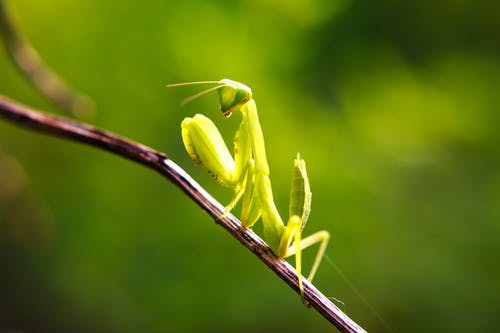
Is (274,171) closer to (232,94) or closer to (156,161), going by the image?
(232,94)

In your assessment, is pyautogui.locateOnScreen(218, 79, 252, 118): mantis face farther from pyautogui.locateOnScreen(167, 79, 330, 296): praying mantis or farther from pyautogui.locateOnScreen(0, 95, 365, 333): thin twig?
pyautogui.locateOnScreen(0, 95, 365, 333): thin twig

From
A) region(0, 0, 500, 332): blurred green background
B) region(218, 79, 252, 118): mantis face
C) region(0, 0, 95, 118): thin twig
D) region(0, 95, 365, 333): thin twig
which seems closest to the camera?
region(0, 95, 365, 333): thin twig

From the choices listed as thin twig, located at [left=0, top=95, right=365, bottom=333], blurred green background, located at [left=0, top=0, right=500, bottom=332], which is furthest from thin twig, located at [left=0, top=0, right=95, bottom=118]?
blurred green background, located at [left=0, top=0, right=500, bottom=332]

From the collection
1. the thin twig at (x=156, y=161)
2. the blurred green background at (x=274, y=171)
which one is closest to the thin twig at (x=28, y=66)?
the thin twig at (x=156, y=161)

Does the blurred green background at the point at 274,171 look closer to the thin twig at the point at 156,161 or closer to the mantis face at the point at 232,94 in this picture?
the mantis face at the point at 232,94

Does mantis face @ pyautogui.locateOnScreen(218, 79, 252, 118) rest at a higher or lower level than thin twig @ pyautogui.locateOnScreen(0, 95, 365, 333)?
higher

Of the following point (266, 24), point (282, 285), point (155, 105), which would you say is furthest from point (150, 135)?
point (282, 285)

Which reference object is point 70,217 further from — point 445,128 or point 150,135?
point 445,128

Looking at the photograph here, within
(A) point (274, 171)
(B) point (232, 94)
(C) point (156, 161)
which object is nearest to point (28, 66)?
(C) point (156, 161)
